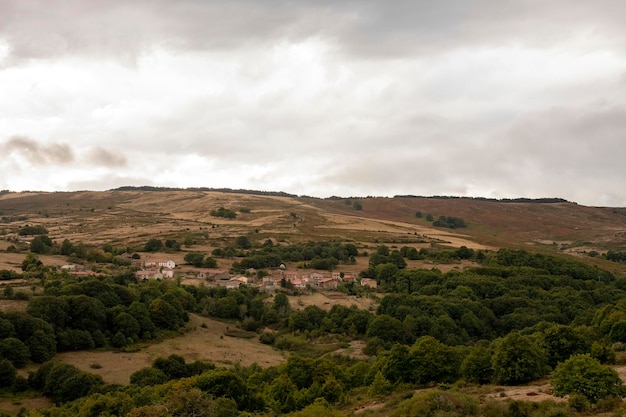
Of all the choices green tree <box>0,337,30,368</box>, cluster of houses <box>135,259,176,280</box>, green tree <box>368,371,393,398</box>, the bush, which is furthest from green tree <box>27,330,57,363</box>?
cluster of houses <box>135,259,176,280</box>

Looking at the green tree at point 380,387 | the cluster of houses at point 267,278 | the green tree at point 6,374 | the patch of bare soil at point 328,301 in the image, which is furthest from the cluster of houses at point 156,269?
the green tree at point 380,387

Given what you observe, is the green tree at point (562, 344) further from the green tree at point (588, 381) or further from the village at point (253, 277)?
the village at point (253, 277)

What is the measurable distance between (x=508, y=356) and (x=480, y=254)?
95596 millimetres

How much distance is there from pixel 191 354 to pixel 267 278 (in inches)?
1684

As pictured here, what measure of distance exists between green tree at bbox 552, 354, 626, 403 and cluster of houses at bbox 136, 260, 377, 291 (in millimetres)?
71100

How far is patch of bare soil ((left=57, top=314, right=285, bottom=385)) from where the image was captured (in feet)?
185

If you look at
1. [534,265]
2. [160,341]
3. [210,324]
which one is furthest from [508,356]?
[534,265]

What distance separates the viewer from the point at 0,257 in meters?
107

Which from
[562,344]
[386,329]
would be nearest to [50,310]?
[386,329]

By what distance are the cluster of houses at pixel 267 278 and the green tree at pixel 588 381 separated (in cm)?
7110

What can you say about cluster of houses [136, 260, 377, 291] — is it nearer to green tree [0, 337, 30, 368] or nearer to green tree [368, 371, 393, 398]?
green tree [0, 337, 30, 368]

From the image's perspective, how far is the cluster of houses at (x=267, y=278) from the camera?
102 meters

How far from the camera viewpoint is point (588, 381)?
104ft

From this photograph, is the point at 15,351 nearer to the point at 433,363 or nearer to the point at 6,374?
the point at 6,374
